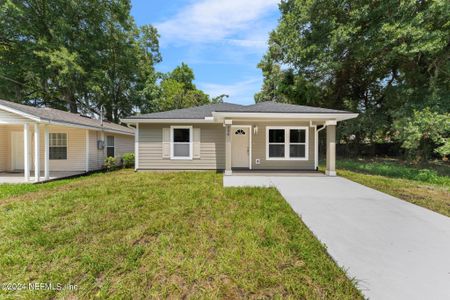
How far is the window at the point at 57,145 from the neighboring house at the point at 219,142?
3.41 m

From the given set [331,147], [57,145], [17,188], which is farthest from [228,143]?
[57,145]

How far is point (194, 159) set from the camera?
962cm

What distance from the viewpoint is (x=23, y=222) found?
11.7 ft

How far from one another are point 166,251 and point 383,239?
3258 millimetres

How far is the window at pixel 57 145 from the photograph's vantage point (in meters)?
9.67

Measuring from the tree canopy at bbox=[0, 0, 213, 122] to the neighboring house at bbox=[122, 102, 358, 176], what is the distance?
1164 centimetres

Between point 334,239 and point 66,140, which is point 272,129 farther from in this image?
point 66,140

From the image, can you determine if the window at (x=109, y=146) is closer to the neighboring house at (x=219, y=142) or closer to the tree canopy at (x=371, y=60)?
the neighboring house at (x=219, y=142)

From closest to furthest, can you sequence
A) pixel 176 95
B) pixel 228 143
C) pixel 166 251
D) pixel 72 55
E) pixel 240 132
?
pixel 166 251, pixel 228 143, pixel 240 132, pixel 72 55, pixel 176 95

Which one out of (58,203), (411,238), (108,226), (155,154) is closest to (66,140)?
(155,154)

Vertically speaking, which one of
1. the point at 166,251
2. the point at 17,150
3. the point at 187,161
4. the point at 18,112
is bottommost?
the point at 166,251

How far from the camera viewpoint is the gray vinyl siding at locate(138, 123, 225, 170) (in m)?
9.59

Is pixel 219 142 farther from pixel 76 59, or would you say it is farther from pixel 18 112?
pixel 76 59

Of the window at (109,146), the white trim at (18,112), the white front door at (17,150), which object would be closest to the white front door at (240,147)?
the window at (109,146)
